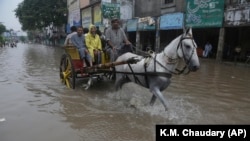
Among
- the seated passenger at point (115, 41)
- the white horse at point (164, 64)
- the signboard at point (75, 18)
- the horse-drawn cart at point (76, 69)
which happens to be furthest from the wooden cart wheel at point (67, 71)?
the signboard at point (75, 18)

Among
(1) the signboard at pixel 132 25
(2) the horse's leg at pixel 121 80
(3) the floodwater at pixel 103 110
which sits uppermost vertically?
(1) the signboard at pixel 132 25

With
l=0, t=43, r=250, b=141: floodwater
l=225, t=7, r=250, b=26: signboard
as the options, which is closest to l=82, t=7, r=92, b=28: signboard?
l=225, t=7, r=250, b=26: signboard

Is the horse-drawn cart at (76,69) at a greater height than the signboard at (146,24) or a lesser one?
lesser

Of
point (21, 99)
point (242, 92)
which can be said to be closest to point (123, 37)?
point (21, 99)

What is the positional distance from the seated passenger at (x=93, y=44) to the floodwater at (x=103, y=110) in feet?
3.37

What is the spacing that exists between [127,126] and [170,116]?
38.5 inches

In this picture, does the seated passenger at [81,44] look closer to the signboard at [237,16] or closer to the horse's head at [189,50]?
the horse's head at [189,50]

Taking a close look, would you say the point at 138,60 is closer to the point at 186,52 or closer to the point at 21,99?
the point at 186,52

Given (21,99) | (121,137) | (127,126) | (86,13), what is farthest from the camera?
(86,13)

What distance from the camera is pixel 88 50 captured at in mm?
8297

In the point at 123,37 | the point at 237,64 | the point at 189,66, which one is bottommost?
the point at 237,64

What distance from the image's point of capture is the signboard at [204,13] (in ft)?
61.3

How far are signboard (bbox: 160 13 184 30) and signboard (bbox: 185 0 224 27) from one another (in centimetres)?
64

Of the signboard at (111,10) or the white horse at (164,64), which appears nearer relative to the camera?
the white horse at (164,64)
